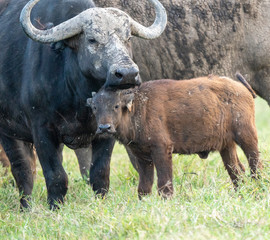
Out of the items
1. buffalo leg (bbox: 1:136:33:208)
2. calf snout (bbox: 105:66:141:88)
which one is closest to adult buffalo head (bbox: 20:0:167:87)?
calf snout (bbox: 105:66:141:88)

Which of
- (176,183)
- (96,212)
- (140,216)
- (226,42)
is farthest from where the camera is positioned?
(226,42)

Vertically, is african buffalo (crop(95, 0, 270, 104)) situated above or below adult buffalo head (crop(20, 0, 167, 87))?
below

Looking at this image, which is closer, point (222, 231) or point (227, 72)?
point (222, 231)

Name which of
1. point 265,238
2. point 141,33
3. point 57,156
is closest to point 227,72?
point 141,33

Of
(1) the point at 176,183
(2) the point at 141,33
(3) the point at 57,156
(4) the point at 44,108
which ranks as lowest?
(1) the point at 176,183

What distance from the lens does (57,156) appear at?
6.61m

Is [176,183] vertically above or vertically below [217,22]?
below

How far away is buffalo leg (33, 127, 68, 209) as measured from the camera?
651 cm

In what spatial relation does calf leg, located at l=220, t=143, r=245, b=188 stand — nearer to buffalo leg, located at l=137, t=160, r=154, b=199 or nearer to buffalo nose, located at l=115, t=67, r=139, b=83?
buffalo leg, located at l=137, t=160, r=154, b=199

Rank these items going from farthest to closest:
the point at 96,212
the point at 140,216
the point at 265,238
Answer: the point at 96,212 < the point at 140,216 < the point at 265,238

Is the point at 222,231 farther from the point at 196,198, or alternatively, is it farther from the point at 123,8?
the point at 123,8

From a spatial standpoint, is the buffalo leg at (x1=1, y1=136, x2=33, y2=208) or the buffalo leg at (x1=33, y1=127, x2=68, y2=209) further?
the buffalo leg at (x1=1, y1=136, x2=33, y2=208)

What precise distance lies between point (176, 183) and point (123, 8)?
2308 millimetres

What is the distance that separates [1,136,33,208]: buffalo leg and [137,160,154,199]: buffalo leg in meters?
1.70
